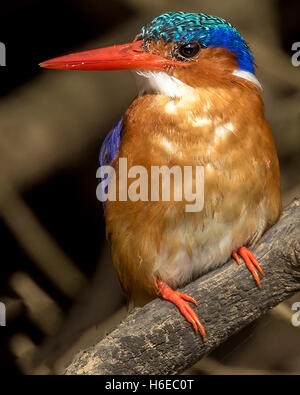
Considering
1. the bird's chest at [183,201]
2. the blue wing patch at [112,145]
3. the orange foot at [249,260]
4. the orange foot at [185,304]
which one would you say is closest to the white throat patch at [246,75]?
the bird's chest at [183,201]

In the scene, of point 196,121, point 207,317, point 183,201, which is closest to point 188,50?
point 196,121

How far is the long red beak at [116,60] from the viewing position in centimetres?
188

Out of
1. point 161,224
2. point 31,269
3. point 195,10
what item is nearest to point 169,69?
point 161,224

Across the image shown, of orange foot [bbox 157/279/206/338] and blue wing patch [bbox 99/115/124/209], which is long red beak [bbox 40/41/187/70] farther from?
orange foot [bbox 157/279/206/338]

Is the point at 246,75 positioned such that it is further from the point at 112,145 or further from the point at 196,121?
the point at 112,145

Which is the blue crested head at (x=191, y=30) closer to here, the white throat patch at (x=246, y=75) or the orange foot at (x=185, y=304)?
the white throat patch at (x=246, y=75)

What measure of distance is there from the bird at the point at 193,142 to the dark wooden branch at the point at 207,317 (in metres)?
0.04

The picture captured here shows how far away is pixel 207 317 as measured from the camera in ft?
6.66

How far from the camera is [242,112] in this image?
1.95m

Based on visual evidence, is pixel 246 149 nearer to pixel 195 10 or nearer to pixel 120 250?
pixel 120 250

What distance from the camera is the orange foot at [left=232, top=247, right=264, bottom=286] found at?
203 centimetres

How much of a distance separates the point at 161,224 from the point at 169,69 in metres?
0.46

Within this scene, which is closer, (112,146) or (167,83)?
(167,83)

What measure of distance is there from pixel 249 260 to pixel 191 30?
0.73 metres
